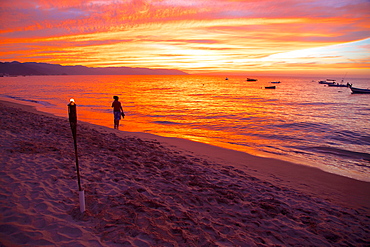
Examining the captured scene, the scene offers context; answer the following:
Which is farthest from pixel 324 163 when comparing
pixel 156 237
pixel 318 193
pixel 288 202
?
pixel 156 237

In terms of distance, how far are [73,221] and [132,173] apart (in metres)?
2.40

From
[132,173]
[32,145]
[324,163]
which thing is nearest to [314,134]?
[324,163]

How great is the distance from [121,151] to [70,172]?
97.9 inches

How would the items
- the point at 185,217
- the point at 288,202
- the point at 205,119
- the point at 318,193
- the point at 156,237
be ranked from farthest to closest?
1. the point at 205,119
2. the point at 318,193
3. the point at 288,202
4. the point at 185,217
5. the point at 156,237

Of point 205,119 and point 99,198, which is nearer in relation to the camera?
point 99,198

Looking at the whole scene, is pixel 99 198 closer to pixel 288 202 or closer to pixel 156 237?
pixel 156 237

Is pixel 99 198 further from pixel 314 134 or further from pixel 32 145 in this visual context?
pixel 314 134

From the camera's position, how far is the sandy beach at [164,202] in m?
3.50

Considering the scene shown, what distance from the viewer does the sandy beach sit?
3.50 meters

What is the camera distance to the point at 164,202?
15.0ft

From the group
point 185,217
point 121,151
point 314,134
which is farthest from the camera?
point 314,134

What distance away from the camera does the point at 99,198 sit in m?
4.45

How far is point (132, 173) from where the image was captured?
5969 mm

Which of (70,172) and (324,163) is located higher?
(70,172)
